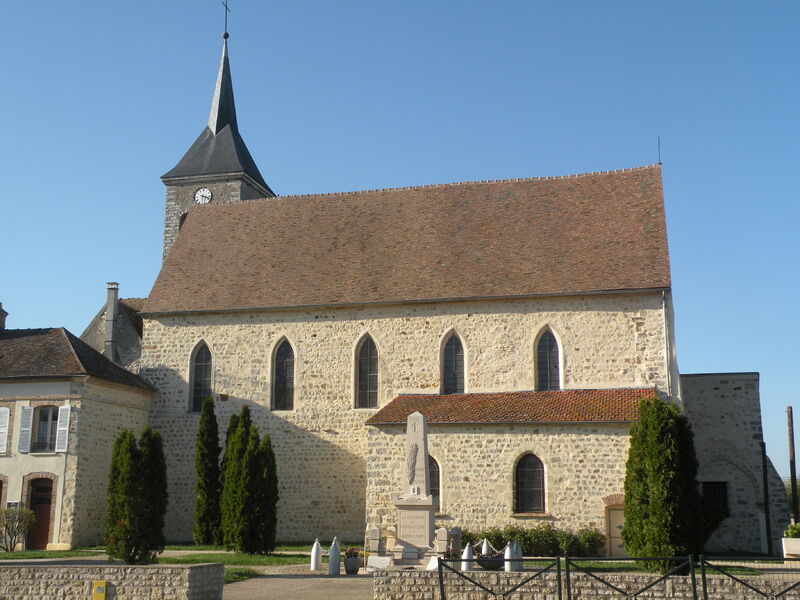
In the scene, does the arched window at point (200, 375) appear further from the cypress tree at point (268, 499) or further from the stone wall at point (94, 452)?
the cypress tree at point (268, 499)

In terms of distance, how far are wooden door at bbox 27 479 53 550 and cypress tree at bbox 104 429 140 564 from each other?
7.44 meters

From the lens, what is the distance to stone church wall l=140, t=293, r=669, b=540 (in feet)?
86.0

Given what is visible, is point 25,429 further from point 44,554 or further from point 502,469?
point 502,469

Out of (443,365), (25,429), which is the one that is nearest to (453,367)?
(443,365)

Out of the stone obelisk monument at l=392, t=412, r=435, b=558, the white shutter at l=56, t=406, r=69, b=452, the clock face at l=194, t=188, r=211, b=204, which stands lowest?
the stone obelisk monument at l=392, t=412, r=435, b=558

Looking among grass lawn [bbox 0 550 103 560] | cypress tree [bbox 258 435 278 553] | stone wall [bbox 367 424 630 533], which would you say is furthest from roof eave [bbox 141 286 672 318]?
grass lawn [bbox 0 550 103 560]

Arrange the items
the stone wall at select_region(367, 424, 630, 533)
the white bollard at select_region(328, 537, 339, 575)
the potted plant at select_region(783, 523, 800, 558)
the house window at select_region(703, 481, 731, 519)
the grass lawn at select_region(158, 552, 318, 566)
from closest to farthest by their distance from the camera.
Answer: the white bollard at select_region(328, 537, 339, 575) < the grass lawn at select_region(158, 552, 318, 566) < the potted plant at select_region(783, 523, 800, 558) < the stone wall at select_region(367, 424, 630, 533) < the house window at select_region(703, 481, 731, 519)

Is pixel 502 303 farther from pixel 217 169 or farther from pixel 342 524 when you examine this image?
pixel 217 169

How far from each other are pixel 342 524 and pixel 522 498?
239 inches

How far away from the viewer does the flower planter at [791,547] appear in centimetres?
2150

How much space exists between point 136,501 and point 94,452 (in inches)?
347

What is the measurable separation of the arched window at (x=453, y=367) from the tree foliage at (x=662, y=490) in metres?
7.77

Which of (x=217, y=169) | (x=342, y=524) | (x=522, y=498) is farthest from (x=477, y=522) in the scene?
(x=217, y=169)

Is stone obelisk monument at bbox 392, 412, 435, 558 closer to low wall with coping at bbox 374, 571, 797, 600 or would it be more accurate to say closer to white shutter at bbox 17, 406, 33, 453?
low wall with coping at bbox 374, 571, 797, 600
